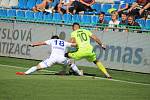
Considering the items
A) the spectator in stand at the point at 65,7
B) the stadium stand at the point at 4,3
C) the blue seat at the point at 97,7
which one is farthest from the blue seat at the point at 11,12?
the blue seat at the point at 97,7

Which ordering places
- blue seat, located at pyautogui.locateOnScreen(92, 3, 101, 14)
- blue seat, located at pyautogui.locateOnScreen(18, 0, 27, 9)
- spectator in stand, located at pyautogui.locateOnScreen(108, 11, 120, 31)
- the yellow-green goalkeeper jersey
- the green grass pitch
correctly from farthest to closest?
blue seat, located at pyautogui.locateOnScreen(18, 0, 27, 9) < blue seat, located at pyautogui.locateOnScreen(92, 3, 101, 14) < spectator in stand, located at pyautogui.locateOnScreen(108, 11, 120, 31) < the yellow-green goalkeeper jersey < the green grass pitch

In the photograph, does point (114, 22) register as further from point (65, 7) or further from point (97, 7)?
point (65, 7)

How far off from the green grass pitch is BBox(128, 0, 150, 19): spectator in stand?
5.10m

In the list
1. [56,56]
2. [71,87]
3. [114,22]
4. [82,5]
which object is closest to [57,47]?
[56,56]

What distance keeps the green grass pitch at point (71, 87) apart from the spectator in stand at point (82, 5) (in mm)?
8210

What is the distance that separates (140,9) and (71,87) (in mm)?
9752

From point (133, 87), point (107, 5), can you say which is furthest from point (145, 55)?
point (107, 5)

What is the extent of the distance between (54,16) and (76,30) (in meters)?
8.11

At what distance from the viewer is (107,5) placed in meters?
25.5

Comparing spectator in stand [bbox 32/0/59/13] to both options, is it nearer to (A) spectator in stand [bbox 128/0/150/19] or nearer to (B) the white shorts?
(A) spectator in stand [bbox 128/0/150/19]

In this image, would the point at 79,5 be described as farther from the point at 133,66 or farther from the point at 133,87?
the point at 133,87

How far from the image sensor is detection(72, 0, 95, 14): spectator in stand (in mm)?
25219

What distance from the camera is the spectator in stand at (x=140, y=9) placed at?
22000 mm

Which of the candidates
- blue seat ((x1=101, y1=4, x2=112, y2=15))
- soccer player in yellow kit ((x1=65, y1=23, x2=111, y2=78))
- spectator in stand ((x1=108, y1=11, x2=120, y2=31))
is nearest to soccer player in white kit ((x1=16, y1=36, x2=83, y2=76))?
soccer player in yellow kit ((x1=65, y1=23, x2=111, y2=78))
